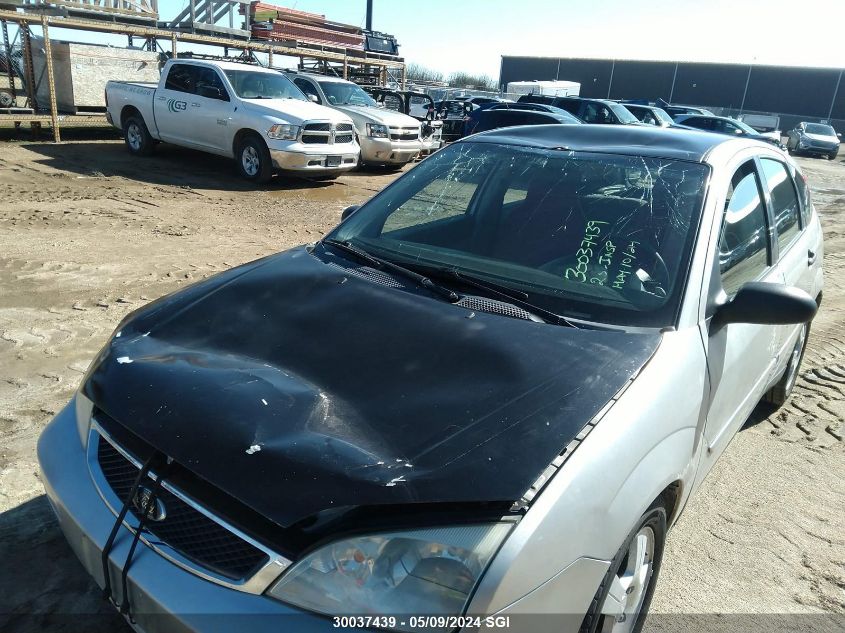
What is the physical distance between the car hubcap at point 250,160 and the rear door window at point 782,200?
30.0ft

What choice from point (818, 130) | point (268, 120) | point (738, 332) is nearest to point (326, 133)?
point (268, 120)

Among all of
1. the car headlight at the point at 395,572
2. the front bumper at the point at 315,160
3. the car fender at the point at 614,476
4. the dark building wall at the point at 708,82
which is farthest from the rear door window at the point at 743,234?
the dark building wall at the point at 708,82

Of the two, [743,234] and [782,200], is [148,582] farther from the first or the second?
[782,200]

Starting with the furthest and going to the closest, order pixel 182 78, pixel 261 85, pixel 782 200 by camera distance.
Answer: pixel 182 78 → pixel 261 85 → pixel 782 200

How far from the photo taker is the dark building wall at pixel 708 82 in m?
50.9

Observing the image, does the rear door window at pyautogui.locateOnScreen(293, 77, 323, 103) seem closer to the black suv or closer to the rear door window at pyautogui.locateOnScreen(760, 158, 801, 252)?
the black suv

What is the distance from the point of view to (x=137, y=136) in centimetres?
1285

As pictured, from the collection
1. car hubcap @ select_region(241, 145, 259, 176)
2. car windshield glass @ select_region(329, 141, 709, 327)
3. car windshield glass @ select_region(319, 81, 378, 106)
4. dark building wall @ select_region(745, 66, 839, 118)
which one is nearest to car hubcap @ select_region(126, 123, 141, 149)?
car hubcap @ select_region(241, 145, 259, 176)

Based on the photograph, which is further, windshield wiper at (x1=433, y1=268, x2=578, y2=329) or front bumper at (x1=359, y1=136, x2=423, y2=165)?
front bumper at (x1=359, y1=136, x2=423, y2=165)

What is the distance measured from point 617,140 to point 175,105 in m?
10.9

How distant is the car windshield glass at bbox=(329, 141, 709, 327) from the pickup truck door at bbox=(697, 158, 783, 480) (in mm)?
226

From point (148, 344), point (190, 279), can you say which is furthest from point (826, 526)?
point (190, 279)

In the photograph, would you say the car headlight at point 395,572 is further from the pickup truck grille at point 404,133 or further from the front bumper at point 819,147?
the front bumper at point 819,147

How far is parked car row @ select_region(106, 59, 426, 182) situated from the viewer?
10.9 meters
